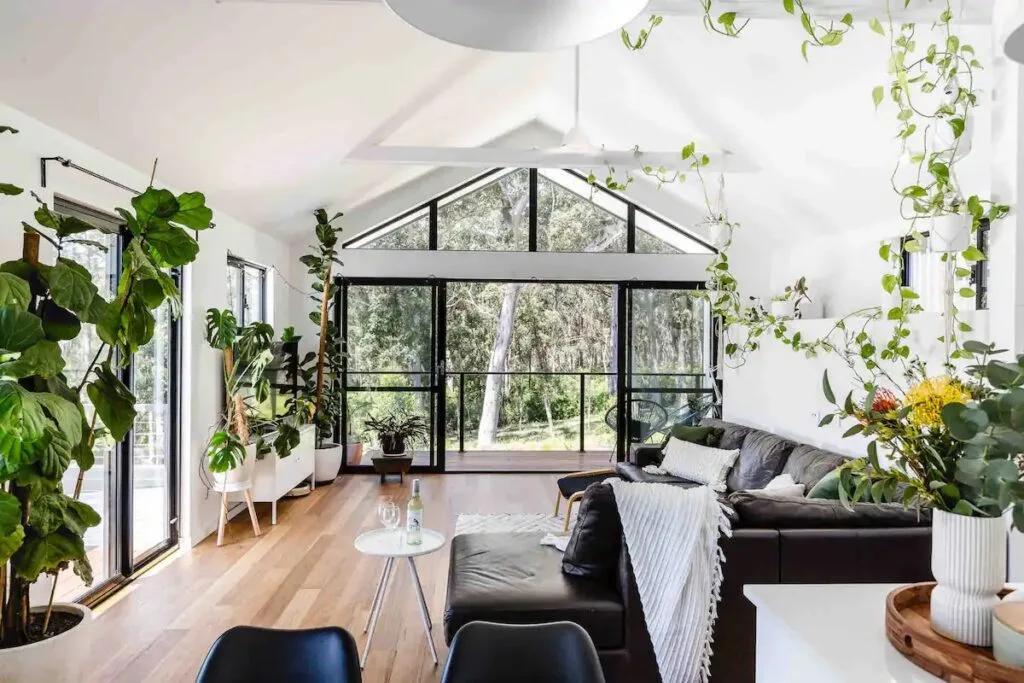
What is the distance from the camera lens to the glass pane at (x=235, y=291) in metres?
5.60

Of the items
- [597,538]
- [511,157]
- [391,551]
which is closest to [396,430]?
[511,157]

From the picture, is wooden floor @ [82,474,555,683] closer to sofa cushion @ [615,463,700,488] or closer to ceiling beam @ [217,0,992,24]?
sofa cushion @ [615,463,700,488]

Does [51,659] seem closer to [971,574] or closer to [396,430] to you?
[971,574]

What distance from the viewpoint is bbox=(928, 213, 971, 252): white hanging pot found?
205 cm

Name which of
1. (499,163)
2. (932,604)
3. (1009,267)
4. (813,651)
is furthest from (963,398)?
(499,163)

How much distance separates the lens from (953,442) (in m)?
1.12

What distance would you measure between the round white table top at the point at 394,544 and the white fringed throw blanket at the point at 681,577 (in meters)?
0.89

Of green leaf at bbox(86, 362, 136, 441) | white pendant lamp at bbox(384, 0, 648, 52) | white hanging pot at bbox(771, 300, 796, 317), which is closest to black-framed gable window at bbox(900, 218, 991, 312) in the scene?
white hanging pot at bbox(771, 300, 796, 317)

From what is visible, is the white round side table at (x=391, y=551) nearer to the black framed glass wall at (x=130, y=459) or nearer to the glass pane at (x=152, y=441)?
the black framed glass wall at (x=130, y=459)

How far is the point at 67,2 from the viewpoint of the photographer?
250cm

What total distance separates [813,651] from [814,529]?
162 cm

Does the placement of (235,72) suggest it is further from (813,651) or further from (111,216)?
(813,651)

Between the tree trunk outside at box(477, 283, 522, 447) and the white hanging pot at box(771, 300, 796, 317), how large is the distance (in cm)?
267

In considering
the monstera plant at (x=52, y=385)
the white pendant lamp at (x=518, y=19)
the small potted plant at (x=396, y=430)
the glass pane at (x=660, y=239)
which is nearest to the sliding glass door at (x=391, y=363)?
the small potted plant at (x=396, y=430)
